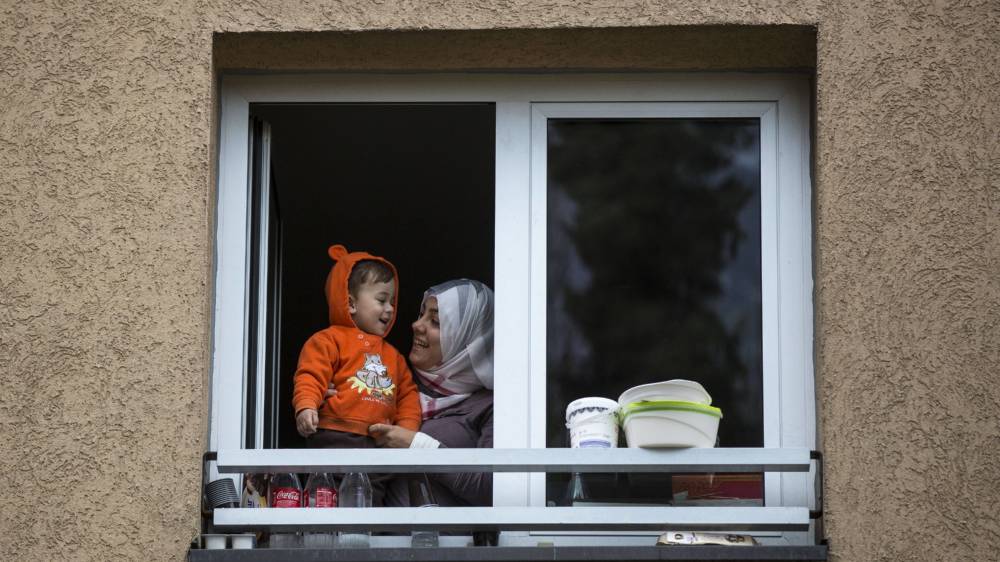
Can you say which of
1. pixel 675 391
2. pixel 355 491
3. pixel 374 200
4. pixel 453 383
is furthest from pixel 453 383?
pixel 374 200

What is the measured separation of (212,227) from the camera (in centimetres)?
596

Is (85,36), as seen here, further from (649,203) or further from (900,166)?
(900,166)

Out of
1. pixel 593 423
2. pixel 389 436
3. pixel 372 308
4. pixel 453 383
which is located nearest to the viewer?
pixel 593 423

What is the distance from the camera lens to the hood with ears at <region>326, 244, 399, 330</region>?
656cm

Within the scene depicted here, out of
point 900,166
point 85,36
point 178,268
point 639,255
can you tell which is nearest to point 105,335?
point 178,268

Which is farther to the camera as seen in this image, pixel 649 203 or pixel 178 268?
pixel 649 203

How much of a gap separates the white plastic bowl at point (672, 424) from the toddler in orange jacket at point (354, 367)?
1.07 m

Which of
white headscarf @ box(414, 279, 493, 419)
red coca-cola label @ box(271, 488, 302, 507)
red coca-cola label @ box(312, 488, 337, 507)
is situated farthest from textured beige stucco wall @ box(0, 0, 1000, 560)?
white headscarf @ box(414, 279, 493, 419)

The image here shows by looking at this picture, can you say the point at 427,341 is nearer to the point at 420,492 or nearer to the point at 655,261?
the point at 420,492

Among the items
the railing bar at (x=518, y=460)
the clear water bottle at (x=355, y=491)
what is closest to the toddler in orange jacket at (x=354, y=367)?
the clear water bottle at (x=355, y=491)

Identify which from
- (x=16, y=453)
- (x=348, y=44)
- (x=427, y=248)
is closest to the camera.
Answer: (x=16, y=453)

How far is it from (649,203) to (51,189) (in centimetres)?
214

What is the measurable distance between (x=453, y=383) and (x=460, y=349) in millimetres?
140

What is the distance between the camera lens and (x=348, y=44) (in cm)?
604
